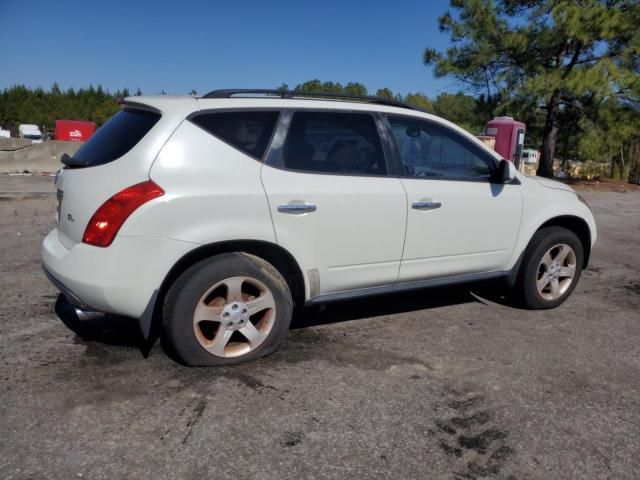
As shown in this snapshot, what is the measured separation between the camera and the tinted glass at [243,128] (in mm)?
3297

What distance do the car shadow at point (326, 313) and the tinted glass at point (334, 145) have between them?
0.92 meters

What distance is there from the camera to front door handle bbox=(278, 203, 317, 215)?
333cm

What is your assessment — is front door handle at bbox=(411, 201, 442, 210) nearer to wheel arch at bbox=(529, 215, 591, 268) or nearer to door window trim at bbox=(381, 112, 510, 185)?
door window trim at bbox=(381, 112, 510, 185)

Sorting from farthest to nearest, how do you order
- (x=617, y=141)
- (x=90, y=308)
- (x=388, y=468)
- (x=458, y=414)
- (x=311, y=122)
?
1. (x=617, y=141)
2. (x=311, y=122)
3. (x=90, y=308)
4. (x=458, y=414)
5. (x=388, y=468)

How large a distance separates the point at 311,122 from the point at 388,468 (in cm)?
217

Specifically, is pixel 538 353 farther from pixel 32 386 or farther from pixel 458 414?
pixel 32 386

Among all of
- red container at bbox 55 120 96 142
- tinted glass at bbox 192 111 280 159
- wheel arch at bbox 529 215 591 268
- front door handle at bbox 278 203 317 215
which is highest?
red container at bbox 55 120 96 142

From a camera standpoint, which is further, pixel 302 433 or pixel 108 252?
pixel 108 252

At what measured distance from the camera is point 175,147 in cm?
313

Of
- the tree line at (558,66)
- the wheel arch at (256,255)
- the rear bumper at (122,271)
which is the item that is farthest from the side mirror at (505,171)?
the tree line at (558,66)

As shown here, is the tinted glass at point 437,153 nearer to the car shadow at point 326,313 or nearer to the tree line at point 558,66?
the car shadow at point 326,313

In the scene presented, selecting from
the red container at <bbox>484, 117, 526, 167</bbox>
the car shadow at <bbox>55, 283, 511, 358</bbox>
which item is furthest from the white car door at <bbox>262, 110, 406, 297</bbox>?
the red container at <bbox>484, 117, 526, 167</bbox>

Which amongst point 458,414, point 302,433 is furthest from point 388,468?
point 458,414

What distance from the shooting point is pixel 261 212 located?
10.7ft
